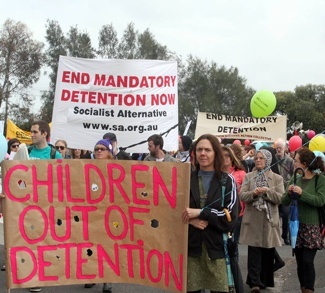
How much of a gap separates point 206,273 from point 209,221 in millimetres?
396

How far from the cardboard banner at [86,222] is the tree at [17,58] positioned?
1616 inches

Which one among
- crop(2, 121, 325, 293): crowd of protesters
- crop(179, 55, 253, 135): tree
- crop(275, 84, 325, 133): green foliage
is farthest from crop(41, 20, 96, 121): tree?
crop(2, 121, 325, 293): crowd of protesters

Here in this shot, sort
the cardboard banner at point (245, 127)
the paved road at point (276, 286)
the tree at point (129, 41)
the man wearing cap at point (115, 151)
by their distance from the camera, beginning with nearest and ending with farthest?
the paved road at point (276, 286) < the man wearing cap at point (115, 151) < the cardboard banner at point (245, 127) < the tree at point (129, 41)

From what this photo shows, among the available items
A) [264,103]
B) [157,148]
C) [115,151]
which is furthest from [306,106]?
[115,151]

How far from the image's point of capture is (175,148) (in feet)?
29.7

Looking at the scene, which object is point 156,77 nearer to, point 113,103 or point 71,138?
point 113,103

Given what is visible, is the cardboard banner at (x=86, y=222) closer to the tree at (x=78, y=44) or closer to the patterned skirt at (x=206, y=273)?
the patterned skirt at (x=206, y=273)

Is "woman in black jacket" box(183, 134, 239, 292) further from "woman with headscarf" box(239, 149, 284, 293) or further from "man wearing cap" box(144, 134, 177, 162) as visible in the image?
"man wearing cap" box(144, 134, 177, 162)

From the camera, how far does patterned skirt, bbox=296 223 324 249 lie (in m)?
6.06

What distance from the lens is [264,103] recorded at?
1163 cm

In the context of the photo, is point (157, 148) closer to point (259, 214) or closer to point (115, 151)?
point (115, 151)

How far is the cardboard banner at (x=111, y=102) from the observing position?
8523mm

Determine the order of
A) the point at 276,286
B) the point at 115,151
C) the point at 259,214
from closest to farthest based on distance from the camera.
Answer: the point at 259,214, the point at 276,286, the point at 115,151

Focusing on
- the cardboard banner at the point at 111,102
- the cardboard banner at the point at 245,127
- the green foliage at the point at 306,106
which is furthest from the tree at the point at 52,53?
the cardboard banner at the point at 111,102
